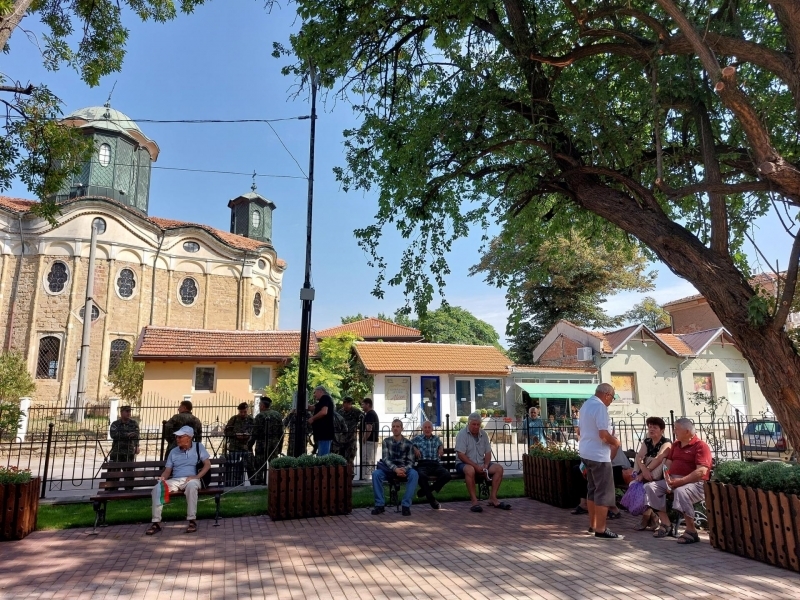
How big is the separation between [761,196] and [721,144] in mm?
1373

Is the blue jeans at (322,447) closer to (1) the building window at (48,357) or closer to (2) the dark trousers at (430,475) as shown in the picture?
(2) the dark trousers at (430,475)

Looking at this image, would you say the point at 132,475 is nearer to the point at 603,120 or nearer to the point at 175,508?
the point at 175,508

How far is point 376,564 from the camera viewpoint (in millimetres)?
5375

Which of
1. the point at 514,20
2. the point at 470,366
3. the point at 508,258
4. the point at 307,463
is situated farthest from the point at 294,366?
the point at 514,20

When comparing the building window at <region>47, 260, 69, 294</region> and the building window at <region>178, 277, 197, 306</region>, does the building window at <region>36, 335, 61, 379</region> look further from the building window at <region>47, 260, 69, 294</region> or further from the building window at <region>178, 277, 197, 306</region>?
the building window at <region>178, 277, 197, 306</region>

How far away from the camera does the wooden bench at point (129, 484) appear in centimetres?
704

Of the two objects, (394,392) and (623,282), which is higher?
(623,282)

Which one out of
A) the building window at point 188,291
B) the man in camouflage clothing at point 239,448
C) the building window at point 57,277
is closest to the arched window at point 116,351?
the building window at point 57,277

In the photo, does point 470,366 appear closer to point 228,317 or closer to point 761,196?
point 761,196

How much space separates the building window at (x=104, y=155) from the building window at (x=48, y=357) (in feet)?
44.6

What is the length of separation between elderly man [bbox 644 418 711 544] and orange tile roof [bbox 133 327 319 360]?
16.7 metres

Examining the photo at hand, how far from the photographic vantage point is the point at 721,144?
349 inches

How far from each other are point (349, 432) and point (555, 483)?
4522mm

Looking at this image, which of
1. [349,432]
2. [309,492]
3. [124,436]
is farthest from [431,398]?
[309,492]
